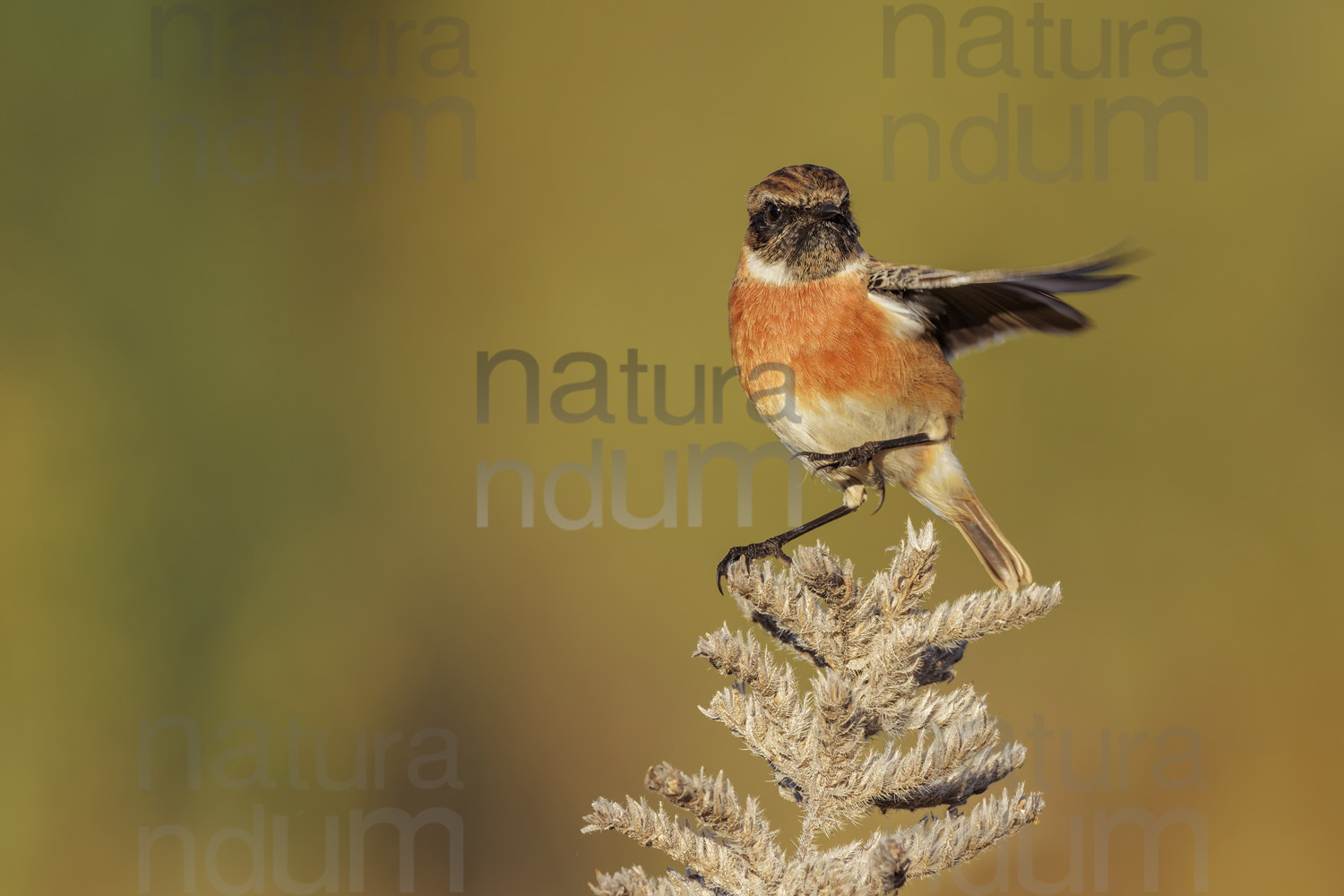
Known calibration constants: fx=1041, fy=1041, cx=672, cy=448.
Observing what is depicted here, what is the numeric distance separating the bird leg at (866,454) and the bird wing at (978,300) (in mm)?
272

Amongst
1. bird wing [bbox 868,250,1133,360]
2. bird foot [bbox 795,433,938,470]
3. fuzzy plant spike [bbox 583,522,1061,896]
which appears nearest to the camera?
fuzzy plant spike [bbox 583,522,1061,896]

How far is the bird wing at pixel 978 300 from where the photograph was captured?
205cm

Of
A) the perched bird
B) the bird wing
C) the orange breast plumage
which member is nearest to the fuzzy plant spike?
the bird wing

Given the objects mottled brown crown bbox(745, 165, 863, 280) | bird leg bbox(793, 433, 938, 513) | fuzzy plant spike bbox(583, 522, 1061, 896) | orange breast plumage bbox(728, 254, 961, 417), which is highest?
mottled brown crown bbox(745, 165, 863, 280)

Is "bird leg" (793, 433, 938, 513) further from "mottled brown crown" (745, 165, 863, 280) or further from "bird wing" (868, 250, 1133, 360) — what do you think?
"mottled brown crown" (745, 165, 863, 280)

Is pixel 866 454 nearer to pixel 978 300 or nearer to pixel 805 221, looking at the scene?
pixel 978 300

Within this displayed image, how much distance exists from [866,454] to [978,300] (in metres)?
0.47

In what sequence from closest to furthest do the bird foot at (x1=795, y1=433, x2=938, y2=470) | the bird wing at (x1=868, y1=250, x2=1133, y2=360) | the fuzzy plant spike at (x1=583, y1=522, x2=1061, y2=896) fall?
the fuzzy plant spike at (x1=583, y1=522, x2=1061, y2=896), the bird wing at (x1=868, y1=250, x2=1133, y2=360), the bird foot at (x1=795, y1=433, x2=938, y2=470)

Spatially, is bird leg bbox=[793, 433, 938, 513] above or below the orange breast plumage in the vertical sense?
below

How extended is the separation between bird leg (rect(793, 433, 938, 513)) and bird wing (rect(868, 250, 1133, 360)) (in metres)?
0.27

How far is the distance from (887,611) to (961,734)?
0.23 meters

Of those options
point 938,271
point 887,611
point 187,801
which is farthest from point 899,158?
point 187,801

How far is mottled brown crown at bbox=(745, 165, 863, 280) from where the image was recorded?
2682 mm

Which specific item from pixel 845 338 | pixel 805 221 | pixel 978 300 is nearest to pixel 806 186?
pixel 805 221
